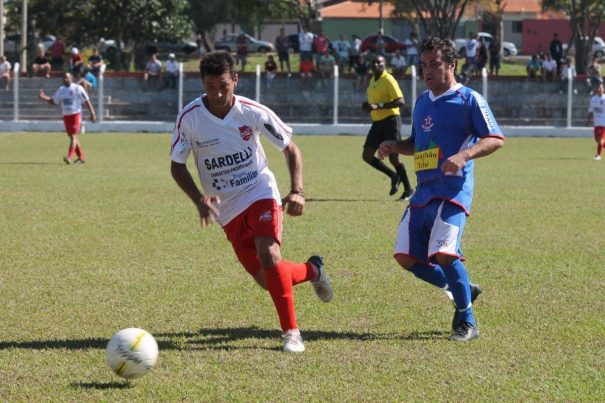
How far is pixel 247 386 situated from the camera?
5984mm

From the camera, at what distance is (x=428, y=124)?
7363mm

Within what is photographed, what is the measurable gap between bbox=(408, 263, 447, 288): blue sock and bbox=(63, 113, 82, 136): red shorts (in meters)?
16.1

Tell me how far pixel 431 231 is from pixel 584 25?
45.9 m

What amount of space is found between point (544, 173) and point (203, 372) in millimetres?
15656

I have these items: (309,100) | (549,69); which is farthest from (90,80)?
(549,69)

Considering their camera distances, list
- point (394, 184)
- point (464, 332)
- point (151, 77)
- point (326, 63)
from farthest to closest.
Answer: point (326, 63) < point (151, 77) < point (394, 184) < point (464, 332)

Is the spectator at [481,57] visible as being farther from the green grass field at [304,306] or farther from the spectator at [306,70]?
the green grass field at [304,306]

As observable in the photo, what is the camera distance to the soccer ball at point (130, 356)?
19.7 feet

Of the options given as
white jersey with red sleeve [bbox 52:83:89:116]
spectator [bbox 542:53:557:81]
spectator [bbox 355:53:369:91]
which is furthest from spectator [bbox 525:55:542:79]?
white jersey with red sleeve [bbox 52:83:89:116]

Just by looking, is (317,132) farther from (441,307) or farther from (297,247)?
(441,307)

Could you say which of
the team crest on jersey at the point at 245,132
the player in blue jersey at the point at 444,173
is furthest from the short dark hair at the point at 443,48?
the team crest on jersey at the point at 245,132

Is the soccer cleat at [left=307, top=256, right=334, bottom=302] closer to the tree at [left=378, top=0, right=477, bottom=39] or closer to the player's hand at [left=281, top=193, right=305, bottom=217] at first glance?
the player's hand at [left=281, top=193, right=305, bottom=217]

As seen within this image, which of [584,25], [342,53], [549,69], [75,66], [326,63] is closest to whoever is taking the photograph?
[75,66]

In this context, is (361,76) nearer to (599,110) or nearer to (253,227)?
(599,110)
